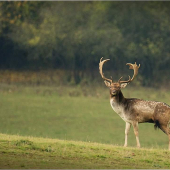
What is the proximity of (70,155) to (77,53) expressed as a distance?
30.2 meters

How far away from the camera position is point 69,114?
29156 mm

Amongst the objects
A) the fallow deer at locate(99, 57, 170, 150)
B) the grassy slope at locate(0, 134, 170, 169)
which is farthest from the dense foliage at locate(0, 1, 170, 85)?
the grassy slope at locate(0, 134, 170, 169)

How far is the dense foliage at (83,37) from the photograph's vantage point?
139 feet

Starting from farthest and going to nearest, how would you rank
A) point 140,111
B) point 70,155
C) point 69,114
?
point 69,114
point 140,111
point 70,155

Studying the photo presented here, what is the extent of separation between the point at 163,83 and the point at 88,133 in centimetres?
1624

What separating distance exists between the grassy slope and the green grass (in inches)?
281

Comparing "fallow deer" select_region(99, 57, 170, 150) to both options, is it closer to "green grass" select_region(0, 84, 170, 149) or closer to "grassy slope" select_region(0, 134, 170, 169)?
"grassy slope" select_region(0, 134, 170, 169)

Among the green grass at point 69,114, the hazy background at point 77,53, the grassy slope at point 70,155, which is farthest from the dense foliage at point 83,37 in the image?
the grassy slope at point 70,155

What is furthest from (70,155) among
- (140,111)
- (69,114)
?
(69,114)

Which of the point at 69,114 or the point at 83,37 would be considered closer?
the point at 69,114

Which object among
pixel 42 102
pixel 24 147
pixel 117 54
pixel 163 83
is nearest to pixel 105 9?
pixel 117 54

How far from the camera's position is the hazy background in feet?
106

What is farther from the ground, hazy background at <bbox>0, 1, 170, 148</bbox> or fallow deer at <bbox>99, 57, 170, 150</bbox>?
hazy background at <bbox>0, 1, 170, 148</bbox>

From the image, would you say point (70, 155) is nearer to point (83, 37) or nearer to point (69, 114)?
point (69, 114)
